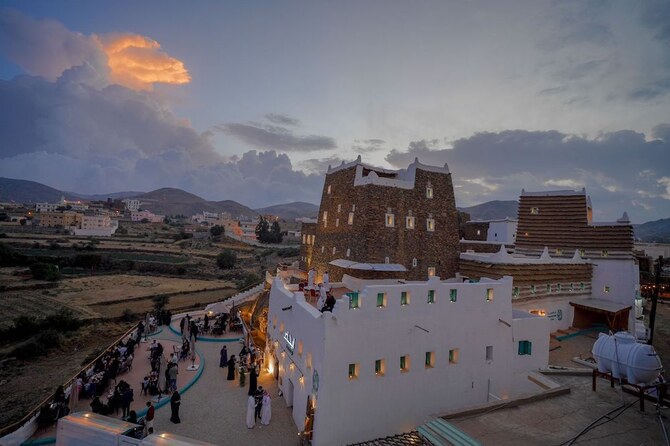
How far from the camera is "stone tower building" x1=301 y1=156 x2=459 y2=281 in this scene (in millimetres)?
19719

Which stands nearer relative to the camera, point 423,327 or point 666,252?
point 423,327

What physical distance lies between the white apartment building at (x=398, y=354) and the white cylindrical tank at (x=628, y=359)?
15.6ft

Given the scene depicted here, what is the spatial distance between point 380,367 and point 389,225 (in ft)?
32.9

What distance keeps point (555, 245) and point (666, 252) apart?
33929 millimetres

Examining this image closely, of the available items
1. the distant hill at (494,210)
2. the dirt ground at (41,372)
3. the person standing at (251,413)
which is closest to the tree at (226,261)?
the dirt ground at (41,372)

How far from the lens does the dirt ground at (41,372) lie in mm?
15529

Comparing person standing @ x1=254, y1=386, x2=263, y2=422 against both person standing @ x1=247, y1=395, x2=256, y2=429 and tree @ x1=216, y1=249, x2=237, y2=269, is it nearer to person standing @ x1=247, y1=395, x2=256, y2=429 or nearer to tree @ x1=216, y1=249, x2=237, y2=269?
person standing @ x1=247, y1=395, x2=256, y2=429

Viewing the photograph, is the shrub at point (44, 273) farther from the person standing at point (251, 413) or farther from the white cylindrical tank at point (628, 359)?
the white cylindrical tank at point (628, 359)

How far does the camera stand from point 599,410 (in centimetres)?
858

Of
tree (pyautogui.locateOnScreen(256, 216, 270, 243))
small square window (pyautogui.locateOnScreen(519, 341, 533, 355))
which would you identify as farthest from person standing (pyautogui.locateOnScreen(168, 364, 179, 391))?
tree (pyautogui.locateOnScreen(256, 216, 270, 243))

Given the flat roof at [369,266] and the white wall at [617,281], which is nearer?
the flat roof at [369,266]

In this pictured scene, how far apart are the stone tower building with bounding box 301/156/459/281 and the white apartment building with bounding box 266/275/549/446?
226 inches

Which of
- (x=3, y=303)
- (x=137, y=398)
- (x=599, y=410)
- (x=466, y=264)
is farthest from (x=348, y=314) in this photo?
(x=3, y=303)

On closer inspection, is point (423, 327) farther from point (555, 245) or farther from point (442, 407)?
point (555, 245)
